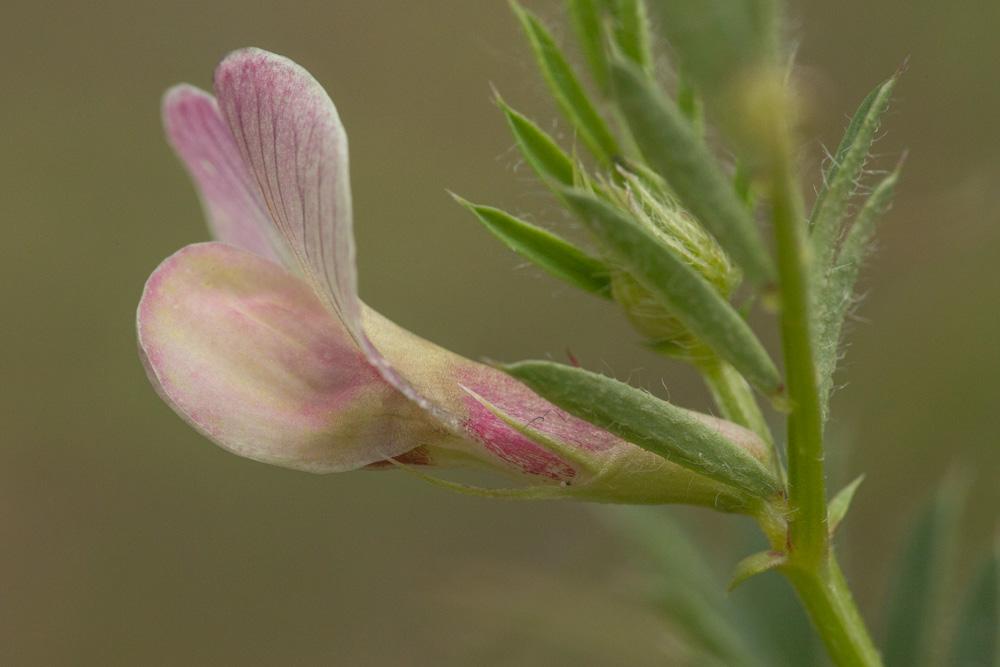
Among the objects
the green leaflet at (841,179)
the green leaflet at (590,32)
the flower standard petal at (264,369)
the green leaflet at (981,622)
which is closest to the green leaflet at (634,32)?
the green leaflet at (590,32)

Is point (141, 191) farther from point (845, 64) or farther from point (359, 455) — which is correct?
point (359, 455)

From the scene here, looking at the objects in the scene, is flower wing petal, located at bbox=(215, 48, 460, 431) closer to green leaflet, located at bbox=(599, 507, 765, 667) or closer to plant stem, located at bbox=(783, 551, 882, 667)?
plant stem, located at bbox=(783, 551, 882, 667)

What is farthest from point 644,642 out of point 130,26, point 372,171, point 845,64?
point 130,26

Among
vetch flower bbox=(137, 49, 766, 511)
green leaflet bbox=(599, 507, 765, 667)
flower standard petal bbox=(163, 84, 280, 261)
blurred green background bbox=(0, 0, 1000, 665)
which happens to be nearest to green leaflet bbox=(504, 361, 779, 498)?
vetch flower bbox=(137, 49, 766, 511)

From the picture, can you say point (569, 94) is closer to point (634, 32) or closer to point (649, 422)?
point (634, 32)

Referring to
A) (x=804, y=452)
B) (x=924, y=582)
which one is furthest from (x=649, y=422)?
(x=924, y=582)

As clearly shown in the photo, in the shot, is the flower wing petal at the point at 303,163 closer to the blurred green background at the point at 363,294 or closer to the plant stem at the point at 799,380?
the plant stem at the point at 799,380
